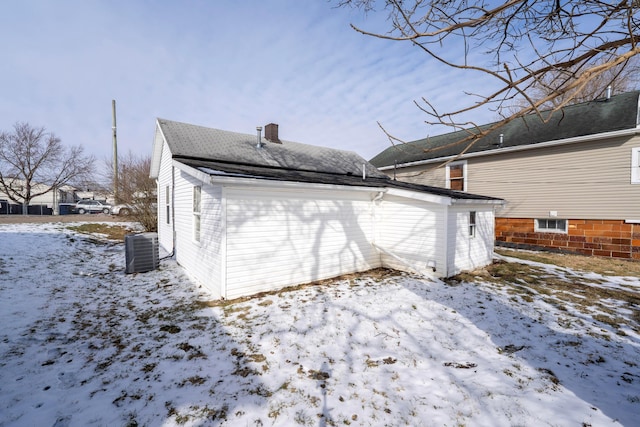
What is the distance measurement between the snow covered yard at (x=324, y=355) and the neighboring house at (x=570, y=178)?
481 centimetres

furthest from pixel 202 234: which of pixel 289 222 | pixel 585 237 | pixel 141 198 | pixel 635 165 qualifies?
pixel 635 165

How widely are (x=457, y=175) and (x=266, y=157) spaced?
10679 mm

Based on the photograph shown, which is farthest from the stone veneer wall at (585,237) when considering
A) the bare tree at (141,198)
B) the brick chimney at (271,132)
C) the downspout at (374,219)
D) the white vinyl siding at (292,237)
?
the bare tree at (141,198)

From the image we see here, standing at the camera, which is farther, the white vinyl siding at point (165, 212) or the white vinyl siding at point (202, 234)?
the white vinyl siding at point (165, 212)

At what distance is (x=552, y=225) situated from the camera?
1193 centimetres

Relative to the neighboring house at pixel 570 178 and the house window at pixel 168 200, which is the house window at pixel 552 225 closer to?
the neighboring house at pixel 570 178

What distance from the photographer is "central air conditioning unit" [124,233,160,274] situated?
8078mm

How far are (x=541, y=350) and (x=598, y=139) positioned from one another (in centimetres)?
1106

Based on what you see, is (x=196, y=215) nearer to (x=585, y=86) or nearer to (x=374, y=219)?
(x=374, y=219)

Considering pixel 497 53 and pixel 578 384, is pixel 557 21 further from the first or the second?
pixel 578 384

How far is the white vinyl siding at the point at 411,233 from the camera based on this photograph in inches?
298

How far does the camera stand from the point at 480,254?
908 centimetres

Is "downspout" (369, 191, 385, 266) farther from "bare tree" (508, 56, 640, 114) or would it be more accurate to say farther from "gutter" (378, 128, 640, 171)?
"bare tree" (508, 56, 640, 114)

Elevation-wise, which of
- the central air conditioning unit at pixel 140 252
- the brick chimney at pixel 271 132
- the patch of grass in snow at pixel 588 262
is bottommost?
the patch of grass in snow at pixel 588 262
